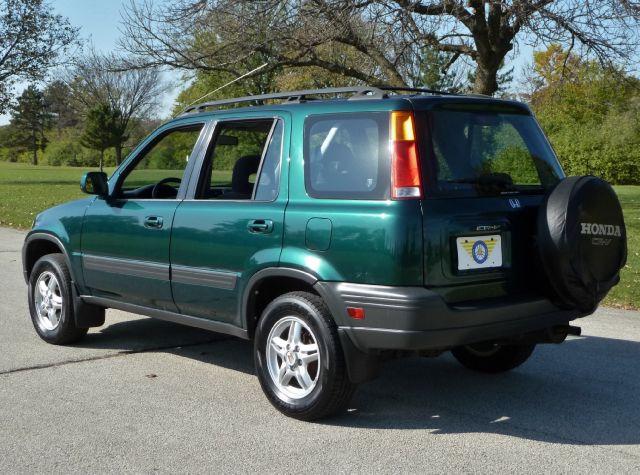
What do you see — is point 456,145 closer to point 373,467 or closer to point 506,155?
point 506,155

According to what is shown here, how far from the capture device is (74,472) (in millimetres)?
3834

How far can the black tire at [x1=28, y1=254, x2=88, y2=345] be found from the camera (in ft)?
20.8

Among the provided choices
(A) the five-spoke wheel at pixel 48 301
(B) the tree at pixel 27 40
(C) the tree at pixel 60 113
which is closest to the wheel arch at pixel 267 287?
(A) the five-spoke wheel at pixel 48 301

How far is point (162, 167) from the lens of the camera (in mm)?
5918

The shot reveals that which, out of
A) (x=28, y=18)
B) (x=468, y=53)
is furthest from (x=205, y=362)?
(x=28, y=18)

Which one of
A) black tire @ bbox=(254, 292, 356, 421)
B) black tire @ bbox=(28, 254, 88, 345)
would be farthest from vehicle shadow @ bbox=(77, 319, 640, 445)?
black tire @ bbox=(28, 254, 88, 345)

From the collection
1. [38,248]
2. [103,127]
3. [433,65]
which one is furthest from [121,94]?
[38,248]

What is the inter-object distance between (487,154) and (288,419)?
6.33 feet

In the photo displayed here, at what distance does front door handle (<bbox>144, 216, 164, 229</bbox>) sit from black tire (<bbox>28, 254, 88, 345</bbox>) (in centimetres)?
118

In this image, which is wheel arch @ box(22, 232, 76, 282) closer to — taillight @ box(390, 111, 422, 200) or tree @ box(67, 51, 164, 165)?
taillight @ box(390, 111, 422, 200)

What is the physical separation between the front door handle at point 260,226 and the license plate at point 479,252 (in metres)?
1.14

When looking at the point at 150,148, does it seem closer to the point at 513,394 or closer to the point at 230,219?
the point at 230,219

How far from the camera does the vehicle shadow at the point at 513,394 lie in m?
4.53

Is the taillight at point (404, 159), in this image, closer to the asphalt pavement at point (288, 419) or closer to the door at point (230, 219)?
the door at point (230, 219)
